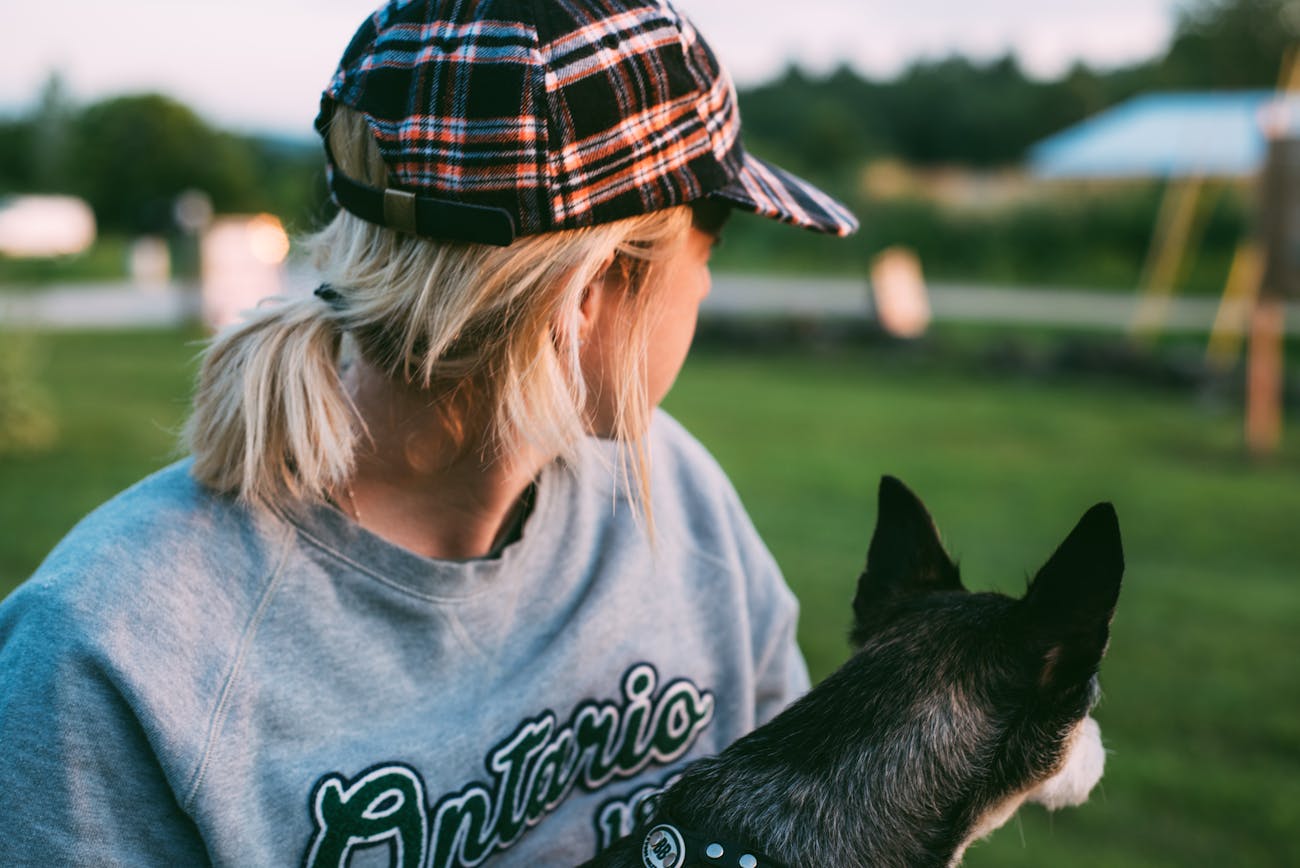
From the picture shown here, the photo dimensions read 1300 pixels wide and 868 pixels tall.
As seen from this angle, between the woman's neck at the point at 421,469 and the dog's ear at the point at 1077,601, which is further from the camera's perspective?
the woman's neck at the point at 421,469

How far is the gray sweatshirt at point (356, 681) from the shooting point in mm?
1584

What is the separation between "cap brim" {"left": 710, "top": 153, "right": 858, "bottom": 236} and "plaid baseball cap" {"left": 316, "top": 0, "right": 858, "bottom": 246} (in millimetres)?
156

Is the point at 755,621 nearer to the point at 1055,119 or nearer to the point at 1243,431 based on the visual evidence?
the point at 1243,431

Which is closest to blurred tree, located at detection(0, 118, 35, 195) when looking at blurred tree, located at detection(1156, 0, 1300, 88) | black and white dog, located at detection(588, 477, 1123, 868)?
blurred tree, located at detection(1156, 0, 1300, 88)

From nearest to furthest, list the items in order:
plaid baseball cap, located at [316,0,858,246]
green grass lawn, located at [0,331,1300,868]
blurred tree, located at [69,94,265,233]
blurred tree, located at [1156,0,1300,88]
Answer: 1. plaid baseball cap, located at [316,0,858,246]
2. green grass lawn, located at [0,331,1300,868]
3. blurred tree, located at [69,94,265,233]
4. blurred tree, located at [1156,0,1300,88]

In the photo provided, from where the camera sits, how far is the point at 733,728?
2336 millimetres

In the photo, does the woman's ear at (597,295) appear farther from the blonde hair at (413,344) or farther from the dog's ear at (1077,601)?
the dog's ear at (1077,601)

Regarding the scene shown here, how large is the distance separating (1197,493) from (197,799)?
27.8 ft

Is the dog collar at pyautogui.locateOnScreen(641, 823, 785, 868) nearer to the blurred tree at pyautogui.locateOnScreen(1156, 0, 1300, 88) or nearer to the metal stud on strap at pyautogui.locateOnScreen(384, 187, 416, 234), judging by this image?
the metal stud on strap at pyautogui.locateOnScreen(384, 187, 416, 234)

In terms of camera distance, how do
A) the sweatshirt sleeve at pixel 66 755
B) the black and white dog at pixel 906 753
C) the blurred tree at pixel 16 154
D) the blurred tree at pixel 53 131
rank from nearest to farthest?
the sweatshirt sleeve at pixel 66 755, the black and white dog at pixel 906 753, the blurred tree at pixel 53 131, the blurred tree at pixel 16 154

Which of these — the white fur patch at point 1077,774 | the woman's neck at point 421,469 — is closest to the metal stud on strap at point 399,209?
the woman's neck at point 421,469

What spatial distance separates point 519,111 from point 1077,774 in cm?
168

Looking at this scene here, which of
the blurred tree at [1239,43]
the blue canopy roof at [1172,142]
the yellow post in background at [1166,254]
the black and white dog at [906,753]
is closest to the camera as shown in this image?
the black and white dog at [906,753]

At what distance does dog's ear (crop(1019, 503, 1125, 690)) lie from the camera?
167cm
